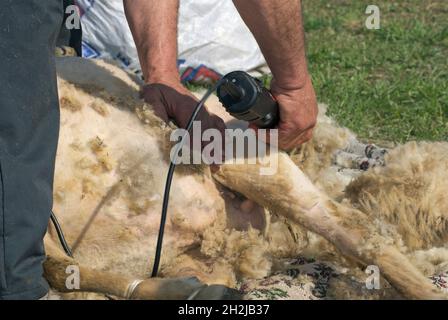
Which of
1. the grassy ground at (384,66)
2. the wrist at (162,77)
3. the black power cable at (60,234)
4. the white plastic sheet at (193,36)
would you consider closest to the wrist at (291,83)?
the wrist at (162,77)

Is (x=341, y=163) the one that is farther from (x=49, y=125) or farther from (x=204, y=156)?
(x=49, y=125)

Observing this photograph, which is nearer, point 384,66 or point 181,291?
point 181,291

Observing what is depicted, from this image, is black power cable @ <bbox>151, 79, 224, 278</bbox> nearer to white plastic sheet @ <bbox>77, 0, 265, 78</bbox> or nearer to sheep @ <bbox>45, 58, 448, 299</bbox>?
sheep @ <bbox>45, 58, 448, 299</bbox>

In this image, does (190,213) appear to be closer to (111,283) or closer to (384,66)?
(111,283)

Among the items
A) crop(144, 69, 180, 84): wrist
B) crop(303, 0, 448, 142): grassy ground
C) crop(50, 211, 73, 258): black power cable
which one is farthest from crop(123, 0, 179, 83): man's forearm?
crop(303, 0, 448, 142): grassy ground

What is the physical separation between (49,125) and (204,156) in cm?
67

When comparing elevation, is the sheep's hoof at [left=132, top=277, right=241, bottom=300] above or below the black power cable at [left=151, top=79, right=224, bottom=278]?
below

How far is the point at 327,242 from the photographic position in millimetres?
2945

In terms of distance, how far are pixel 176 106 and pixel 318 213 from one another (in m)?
0.67

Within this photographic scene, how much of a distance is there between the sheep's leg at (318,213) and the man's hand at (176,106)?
20 cm

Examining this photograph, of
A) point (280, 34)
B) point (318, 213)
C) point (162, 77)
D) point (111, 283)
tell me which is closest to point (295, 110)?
point (280, 34)

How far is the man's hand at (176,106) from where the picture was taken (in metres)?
2.89

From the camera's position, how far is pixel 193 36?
18.1ft

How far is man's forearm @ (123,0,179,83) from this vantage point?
323 cm
